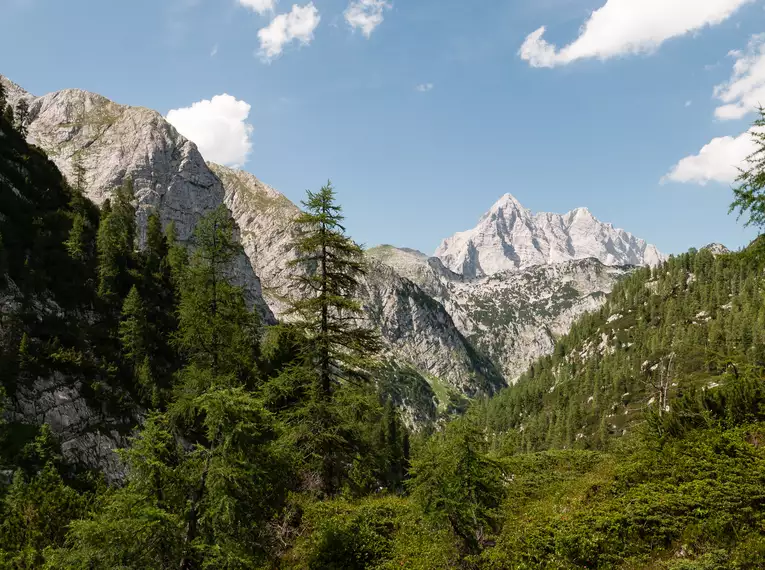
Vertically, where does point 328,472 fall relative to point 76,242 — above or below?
below

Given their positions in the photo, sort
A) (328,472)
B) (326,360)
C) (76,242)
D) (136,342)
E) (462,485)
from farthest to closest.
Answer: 1. (76,242)
2. (136,342)
3. (326,360)
4. (328,472)
5. (462,485)

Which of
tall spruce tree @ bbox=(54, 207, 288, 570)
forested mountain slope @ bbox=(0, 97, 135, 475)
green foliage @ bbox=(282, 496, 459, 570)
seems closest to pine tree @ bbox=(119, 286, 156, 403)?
forested mountain slope @ bbox=(0, 97, 135, 475)

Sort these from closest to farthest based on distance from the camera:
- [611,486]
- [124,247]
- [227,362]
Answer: [611,486]
[227,362]
[124,247]

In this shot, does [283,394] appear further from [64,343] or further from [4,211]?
[4,211]

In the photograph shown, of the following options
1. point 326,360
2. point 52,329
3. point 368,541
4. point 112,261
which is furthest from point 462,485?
point 112,261

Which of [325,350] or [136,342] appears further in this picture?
[136,342]

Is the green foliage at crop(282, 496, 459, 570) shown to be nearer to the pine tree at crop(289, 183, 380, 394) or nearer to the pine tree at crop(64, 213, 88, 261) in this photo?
the pine tree at crop(289, 183, 380, 394)

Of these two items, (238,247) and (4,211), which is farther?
(4,211)

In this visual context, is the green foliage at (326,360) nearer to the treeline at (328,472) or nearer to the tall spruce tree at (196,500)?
the treeline at (328,472)

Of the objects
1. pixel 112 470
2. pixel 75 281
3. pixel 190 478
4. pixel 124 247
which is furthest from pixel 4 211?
pixel 190 478

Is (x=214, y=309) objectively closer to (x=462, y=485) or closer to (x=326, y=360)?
(x=326, y=360)

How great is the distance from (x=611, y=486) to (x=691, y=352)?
160m

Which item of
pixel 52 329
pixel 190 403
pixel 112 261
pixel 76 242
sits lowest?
pixel 190 403

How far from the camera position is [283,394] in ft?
66.2
